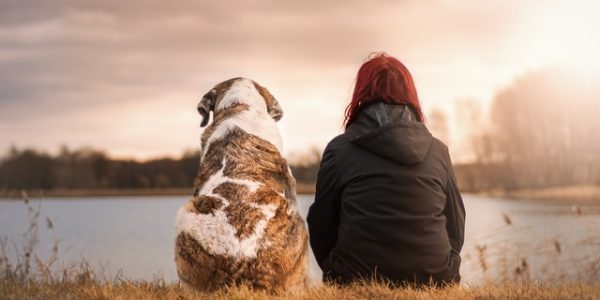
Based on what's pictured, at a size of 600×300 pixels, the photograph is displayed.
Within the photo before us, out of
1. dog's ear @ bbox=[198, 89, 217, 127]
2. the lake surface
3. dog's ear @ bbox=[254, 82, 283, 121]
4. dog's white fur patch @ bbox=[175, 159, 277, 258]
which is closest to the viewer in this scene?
dog's white fur patch @ bbox=[175, 159, 277, 258]

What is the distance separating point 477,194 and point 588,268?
75.9 feet

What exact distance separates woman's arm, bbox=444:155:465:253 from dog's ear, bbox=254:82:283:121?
2.00 meters

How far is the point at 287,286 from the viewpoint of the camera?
5.43 meters

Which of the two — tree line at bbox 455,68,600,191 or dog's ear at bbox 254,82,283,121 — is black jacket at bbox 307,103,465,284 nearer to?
dog's ear at bbox 254,82,283,121

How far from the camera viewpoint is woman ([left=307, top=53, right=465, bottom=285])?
5402 mm

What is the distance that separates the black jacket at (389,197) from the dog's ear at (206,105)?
181 cm

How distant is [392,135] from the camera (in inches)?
212

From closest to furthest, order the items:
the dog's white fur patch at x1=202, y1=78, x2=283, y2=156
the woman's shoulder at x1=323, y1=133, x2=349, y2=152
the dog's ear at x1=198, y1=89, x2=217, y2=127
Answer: the woman's shoulder at x1=323, y1=133, x2=349, y2=152, the dog's white fur patch at x1=202, y1=78, x2=283, y2=156, the dog's ear at x1=198, y1=89, x2=217, y2=127

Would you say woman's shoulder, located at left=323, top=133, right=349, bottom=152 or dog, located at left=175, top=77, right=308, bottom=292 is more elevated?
woman's shoulder, located at left=323, top=133, right=349, bottom=152

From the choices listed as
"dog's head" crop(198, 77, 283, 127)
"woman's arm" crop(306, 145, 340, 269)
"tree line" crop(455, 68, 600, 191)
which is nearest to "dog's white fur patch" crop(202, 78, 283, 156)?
"dog's head" crop(198, 77, 283, 127)

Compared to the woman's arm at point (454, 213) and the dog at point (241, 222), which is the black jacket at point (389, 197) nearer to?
the woman's arm at point (454, 213)

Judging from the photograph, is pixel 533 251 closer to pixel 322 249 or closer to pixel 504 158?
pixel 322 249

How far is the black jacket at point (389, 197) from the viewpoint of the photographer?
17.7ft

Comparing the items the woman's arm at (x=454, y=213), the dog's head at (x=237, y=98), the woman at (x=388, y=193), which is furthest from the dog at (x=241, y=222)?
the woman's arm at (x=454, y=213)
